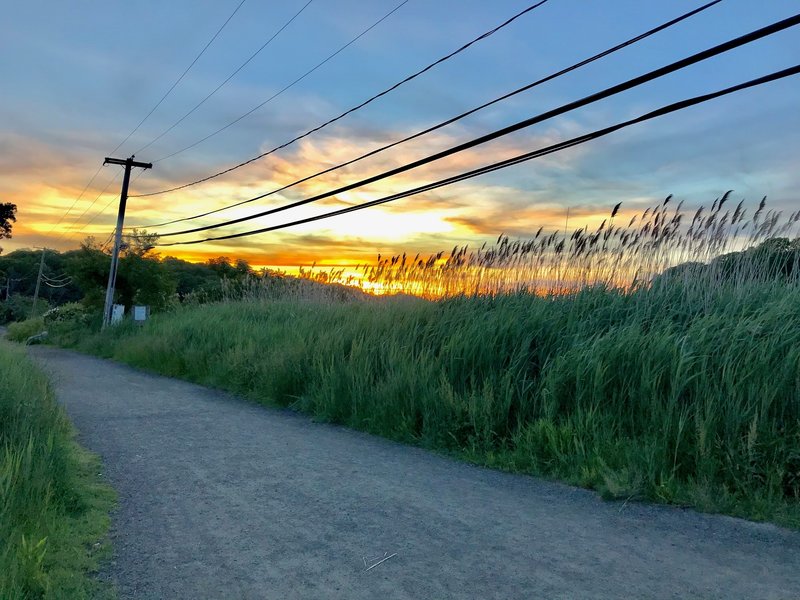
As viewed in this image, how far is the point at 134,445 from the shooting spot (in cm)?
689

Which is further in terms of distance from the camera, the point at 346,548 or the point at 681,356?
the point at 681,356

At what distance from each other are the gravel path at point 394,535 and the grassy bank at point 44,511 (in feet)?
0.63

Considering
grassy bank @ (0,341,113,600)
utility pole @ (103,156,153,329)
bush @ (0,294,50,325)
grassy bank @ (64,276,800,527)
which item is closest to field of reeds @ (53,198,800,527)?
grassy bank @ (64,276,800,527)

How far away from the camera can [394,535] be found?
4219 mm

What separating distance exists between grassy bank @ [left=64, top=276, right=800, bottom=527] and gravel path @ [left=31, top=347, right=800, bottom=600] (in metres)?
0.46

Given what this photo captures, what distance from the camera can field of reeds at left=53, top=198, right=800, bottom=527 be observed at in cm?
529

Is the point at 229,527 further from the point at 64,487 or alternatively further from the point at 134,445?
the point at 134,445

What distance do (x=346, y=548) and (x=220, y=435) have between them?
12.9ft

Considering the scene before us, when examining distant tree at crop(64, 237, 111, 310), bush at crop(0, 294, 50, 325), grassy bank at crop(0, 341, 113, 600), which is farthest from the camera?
bush at crop(0, 294, 50, 325)

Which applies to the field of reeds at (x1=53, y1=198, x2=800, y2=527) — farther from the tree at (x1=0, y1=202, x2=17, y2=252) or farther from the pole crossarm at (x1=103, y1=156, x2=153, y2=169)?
the tree at (x1=0, y1=202, x2=17, y2=252)

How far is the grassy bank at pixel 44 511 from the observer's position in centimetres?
319

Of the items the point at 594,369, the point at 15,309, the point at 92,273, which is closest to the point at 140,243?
the point at 92,273

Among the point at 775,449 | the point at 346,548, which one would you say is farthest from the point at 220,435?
the point at 775,449

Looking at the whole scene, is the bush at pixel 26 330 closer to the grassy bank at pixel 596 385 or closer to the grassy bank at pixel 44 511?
the grassy bank at pixel 596 385
